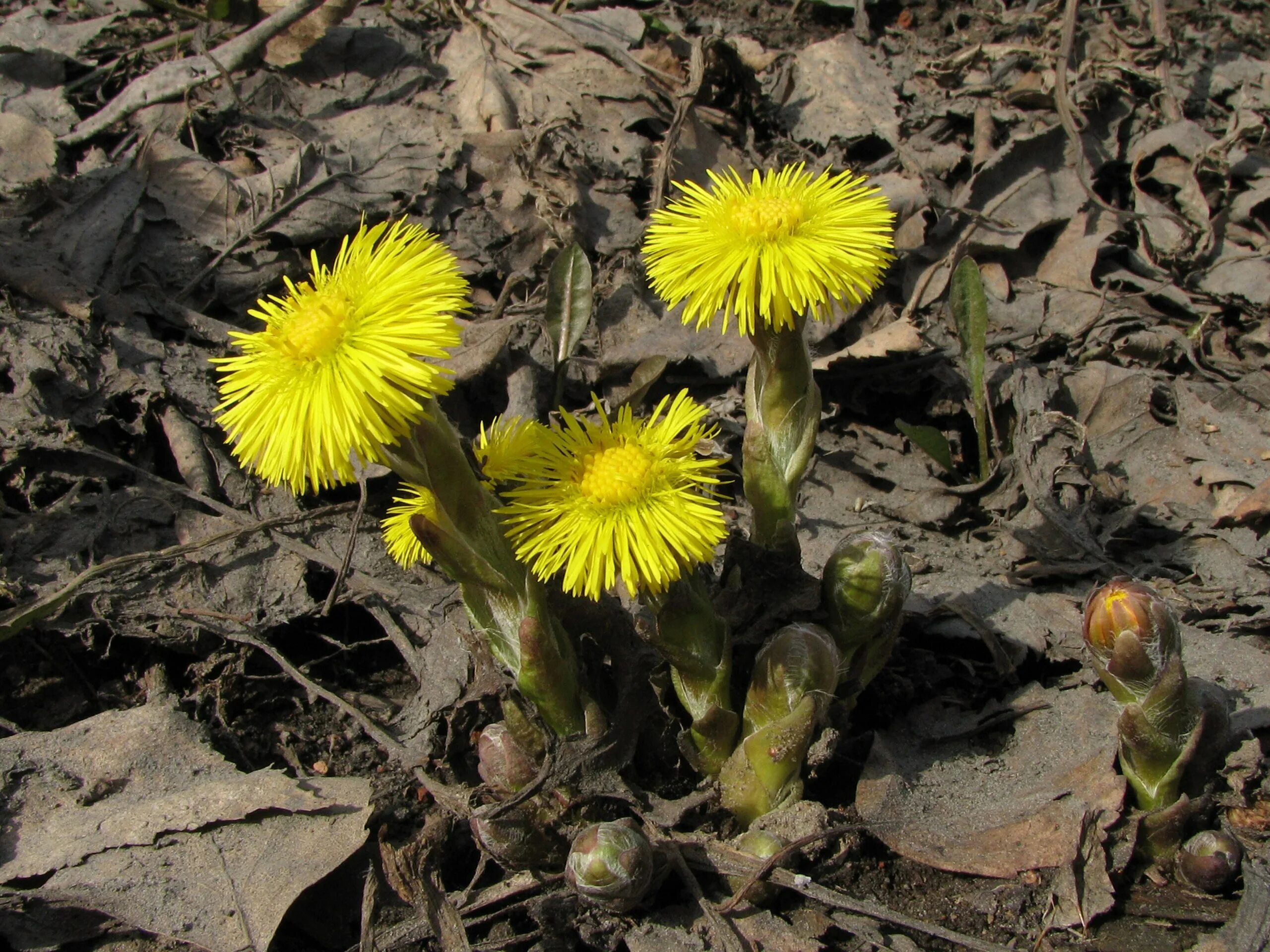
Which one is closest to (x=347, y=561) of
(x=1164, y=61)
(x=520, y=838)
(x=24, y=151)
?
(x=520, y=838)

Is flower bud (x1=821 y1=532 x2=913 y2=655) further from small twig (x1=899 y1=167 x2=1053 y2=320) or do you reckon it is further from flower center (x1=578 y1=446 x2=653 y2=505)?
small twig (x1=899 y1=167 x2=1053 y2=320)

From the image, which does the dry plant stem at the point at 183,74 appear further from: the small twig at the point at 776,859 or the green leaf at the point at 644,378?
the small twig at the point at 776,859

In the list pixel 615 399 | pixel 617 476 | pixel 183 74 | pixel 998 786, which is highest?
pixel 183 74

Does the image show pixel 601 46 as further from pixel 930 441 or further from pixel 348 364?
pixel 348 364

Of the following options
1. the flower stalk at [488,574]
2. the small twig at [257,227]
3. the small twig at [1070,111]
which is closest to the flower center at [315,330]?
the flower stalk at [488,574]

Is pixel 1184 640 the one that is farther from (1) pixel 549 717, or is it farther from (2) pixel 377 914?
(2) pixel 377 914

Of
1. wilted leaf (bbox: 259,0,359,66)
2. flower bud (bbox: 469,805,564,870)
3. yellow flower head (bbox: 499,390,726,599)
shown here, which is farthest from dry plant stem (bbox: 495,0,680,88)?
flower bud (bbox: 469,805,564,870)
